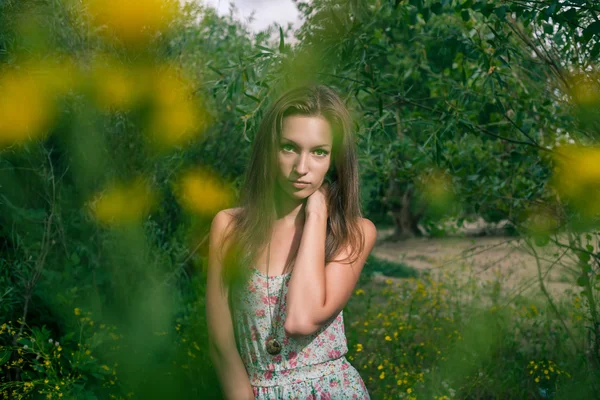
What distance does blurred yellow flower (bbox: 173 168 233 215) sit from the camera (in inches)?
→ 118

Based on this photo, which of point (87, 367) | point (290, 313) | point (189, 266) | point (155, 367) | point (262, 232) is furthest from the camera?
point (189, 266)

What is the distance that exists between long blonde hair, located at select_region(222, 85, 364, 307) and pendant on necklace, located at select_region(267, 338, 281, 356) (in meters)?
0.21

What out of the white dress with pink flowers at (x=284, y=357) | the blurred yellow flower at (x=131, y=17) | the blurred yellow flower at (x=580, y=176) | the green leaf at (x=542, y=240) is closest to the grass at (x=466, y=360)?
the green leaf at (x=542, y=240)

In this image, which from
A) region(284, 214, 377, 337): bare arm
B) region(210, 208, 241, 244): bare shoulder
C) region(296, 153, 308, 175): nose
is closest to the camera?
region(284, 214, 377, 337): bare arm

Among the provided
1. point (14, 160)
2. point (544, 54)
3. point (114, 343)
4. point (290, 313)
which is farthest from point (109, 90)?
point (544, 54)

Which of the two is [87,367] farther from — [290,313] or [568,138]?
[568,138]

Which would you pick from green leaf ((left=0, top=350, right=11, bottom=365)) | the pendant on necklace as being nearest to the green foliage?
green leaf ((left=0, top=350, right=11, bottom=365))

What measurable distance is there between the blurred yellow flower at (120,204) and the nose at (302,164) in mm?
1078

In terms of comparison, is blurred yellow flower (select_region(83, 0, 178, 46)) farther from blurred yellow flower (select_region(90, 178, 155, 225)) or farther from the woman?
the woman

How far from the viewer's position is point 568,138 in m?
2.96

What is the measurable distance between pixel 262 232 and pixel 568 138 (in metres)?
1.84

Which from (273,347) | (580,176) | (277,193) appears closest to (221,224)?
(277,193)

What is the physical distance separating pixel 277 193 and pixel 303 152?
198mm

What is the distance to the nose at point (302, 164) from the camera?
174cm
